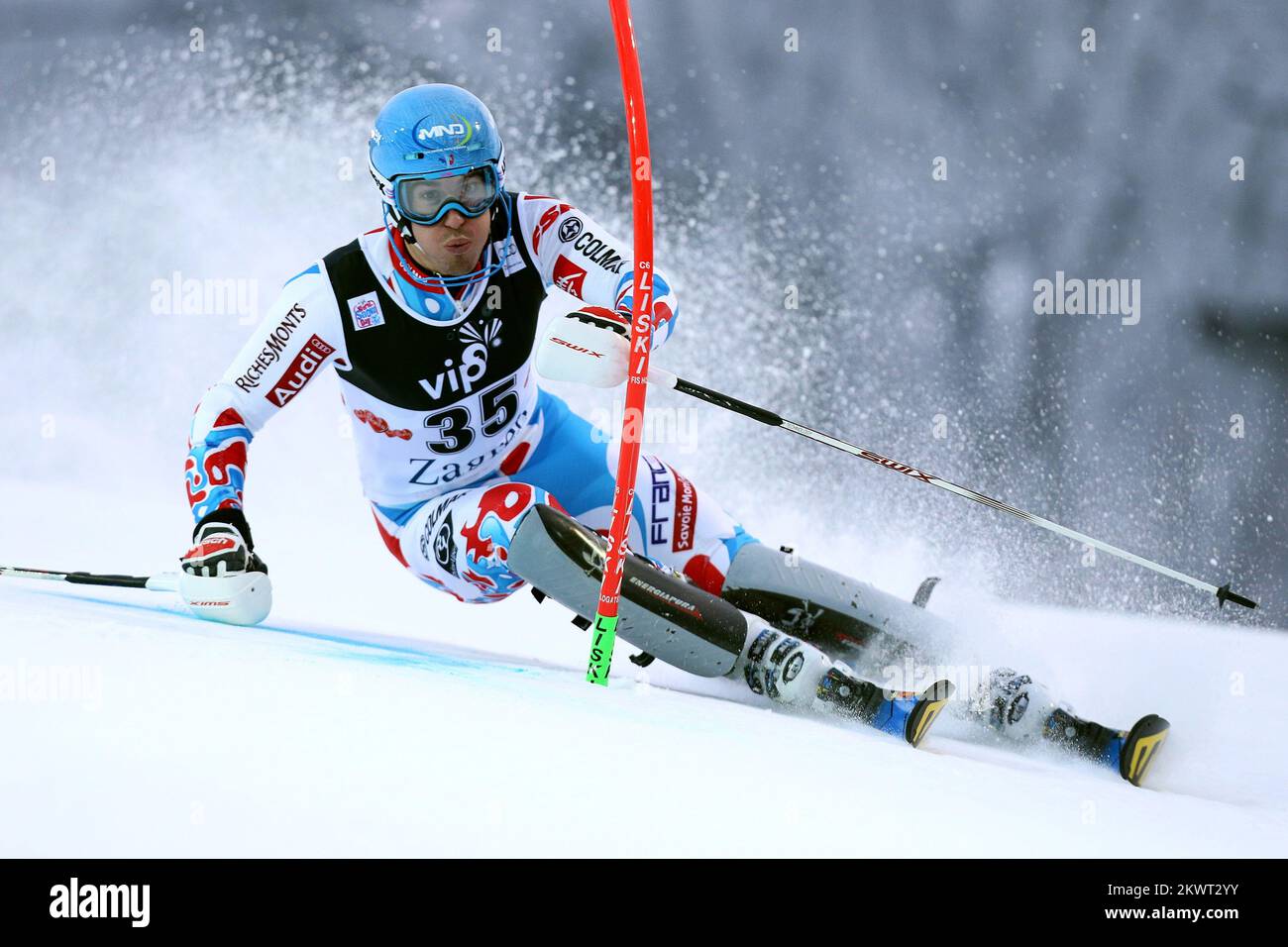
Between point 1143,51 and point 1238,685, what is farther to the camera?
point 1143,51

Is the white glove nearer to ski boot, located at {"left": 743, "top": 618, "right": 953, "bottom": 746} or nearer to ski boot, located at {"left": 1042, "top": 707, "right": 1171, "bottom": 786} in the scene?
ski boot, located at {"left": 743, "top": 618, "right": 953, "bottom": 746}

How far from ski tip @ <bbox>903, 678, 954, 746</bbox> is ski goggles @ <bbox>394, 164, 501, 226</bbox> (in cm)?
144

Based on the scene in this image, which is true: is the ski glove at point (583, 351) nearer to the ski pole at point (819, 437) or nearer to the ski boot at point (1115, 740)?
the ski pole at point (819, 437)

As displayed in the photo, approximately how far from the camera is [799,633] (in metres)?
3.10

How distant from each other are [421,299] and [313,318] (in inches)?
10.0

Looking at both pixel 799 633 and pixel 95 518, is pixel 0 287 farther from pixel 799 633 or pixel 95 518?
pixel 799 633

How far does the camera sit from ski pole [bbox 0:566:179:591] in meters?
3.05

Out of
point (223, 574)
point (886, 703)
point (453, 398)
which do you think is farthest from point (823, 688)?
point (223, 574)

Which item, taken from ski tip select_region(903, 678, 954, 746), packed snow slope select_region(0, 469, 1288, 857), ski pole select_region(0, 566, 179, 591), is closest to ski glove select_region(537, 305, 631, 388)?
packed snow slope select_region(0, 469, 1288, 857)

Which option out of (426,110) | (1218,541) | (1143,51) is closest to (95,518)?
(426,110)

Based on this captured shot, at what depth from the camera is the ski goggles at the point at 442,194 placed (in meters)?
2.74

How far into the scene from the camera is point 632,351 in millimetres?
2467

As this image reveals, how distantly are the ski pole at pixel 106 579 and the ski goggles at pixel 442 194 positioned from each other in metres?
1.07

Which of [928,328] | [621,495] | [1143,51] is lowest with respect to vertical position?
[621,495]
